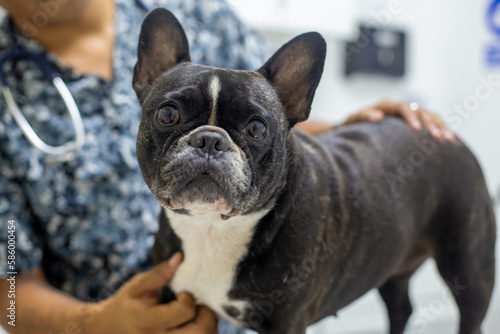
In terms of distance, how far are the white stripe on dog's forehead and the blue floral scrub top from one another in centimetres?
53

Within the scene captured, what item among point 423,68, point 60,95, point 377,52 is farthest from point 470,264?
point 423,68

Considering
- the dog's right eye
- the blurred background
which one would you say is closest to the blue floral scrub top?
the dog's right eye

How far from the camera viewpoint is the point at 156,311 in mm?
958

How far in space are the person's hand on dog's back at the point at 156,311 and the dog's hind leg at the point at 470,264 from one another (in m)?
0.57

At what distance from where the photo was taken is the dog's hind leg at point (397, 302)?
52.0 inches

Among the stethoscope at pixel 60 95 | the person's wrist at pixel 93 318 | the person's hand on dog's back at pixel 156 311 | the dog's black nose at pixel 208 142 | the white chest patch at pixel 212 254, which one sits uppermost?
the dog's black nose at pixel 208 142

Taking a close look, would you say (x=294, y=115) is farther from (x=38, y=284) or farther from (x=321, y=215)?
(x=38, y=284)

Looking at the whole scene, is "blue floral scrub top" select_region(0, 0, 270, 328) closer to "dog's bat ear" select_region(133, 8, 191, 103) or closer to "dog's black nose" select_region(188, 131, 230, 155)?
"dog's bat ear" select_region(133, 8, 191, 103)

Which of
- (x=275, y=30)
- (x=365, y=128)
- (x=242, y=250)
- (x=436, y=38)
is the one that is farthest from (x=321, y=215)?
(x=436, y=38)

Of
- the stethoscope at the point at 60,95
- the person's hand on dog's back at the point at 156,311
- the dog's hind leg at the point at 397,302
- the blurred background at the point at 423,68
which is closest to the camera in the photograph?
the person's hand on dog's back at the point at 156,311

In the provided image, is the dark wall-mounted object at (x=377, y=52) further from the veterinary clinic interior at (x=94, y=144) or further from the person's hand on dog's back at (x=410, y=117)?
the person's hand on dog's back at (x=410, y=117)

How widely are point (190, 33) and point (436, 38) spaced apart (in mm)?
1904

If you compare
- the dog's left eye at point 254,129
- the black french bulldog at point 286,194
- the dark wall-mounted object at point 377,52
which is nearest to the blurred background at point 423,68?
the dark wall-mounted object at point 377,52

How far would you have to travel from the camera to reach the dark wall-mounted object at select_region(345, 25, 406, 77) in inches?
101
